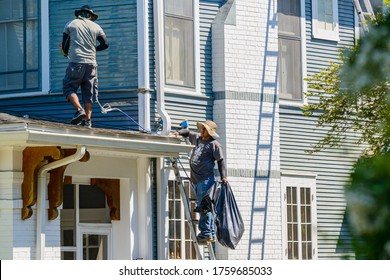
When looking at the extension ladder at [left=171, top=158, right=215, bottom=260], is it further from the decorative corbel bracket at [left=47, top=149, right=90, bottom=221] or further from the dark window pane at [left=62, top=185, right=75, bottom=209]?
the decorative corbel bracket at [left=47, top=149, right=90, bottom=221]

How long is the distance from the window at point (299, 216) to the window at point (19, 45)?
5104 millimetres

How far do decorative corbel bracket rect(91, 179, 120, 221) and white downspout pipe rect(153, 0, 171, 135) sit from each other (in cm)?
123

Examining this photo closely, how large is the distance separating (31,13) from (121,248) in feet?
14.2

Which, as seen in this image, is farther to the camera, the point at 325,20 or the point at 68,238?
the point at 325,20

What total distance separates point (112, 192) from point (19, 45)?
324 cm

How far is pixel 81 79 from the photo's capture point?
15.3m

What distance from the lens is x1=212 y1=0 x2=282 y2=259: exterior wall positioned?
58.7 ft

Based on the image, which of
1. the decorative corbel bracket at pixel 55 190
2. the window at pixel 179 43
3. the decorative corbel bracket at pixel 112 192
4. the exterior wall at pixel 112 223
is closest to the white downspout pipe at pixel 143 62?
the window at pixel 179 43

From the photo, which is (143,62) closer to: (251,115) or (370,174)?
(251,115)

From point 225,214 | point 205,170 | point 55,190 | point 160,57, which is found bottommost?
point 225,214

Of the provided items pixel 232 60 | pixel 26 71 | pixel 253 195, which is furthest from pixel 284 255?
pixel 26 71

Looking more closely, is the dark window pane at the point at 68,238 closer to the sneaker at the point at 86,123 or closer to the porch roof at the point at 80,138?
the porch roof at the point at 80,138

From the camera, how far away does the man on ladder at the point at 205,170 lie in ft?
51.3

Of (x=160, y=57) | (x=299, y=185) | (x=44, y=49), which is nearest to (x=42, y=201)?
(x=160, y=57)
